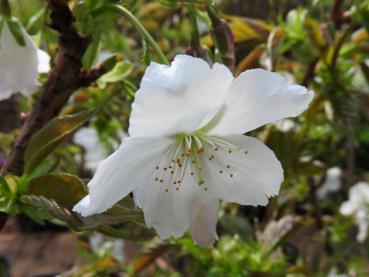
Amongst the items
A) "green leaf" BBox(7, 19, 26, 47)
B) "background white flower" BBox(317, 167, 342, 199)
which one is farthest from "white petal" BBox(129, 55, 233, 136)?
"background white flower" BBox(317, 167, 342, 199)

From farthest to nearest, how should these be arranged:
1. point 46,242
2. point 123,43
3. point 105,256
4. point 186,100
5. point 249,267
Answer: point 46,242 < point 123,43 < point 105,256 < point 249,267 < point 186,100

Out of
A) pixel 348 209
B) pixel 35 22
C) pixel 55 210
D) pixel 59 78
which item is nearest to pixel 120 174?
pixel 55 210

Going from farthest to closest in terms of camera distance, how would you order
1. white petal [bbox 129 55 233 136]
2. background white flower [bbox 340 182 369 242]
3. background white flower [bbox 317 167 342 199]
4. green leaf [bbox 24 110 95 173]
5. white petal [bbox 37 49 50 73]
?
background white flower [bbox 317 167 342 199] → background white flower [bbox 340 182 369 242] → white petal [bbox 37 49 50 73] → green leaf [bbox 24 110 95 173] → white petal [bbox 129 55 233 136]

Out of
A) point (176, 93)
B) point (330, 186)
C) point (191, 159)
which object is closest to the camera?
point (176, 93)

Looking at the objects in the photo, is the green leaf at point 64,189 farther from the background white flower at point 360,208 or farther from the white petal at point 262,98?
the background white flower at point 360,208

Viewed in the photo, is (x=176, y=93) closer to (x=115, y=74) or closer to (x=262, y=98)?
(x=262, y=98)

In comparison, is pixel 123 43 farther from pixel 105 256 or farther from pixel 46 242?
pixel 46 242

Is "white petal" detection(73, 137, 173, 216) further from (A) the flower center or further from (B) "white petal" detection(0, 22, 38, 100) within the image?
(B) "white petal" detection(0, 22, 38, 100)

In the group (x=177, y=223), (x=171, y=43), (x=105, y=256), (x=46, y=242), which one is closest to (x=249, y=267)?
(x=105, y=256)
